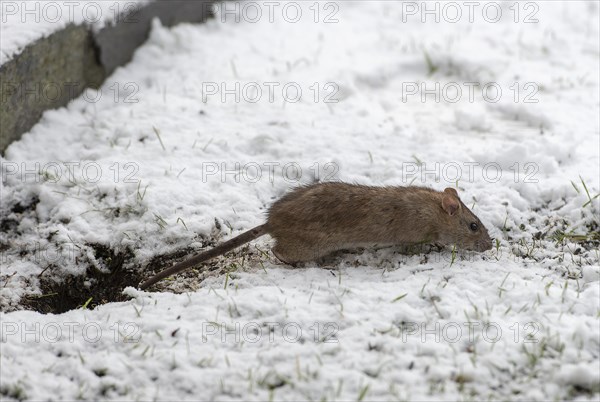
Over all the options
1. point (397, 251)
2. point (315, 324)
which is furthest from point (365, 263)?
point (315, 324)

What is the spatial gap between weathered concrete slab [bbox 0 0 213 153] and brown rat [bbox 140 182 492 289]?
219 centimetres

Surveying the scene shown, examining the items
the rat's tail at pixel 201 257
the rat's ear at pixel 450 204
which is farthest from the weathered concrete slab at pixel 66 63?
the rat's ear at pixel 450 204

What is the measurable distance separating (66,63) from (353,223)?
3.20 metres

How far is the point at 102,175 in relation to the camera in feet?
18.7

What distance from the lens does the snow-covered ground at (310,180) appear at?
148 inches

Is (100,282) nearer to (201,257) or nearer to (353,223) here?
(201,257)

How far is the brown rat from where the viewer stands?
479cm

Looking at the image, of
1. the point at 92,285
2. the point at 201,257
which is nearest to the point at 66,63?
the point at 92,285

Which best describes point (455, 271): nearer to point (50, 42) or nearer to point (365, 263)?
point (365, 263)

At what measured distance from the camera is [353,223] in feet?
15.9

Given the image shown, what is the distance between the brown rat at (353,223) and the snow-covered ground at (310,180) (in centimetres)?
13

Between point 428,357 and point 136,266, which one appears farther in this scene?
point 136,266

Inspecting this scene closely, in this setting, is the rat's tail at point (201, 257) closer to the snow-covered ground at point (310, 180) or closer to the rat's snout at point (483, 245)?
the snow-covered ground at point (310, 180)

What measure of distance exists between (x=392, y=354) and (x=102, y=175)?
2.89 m
